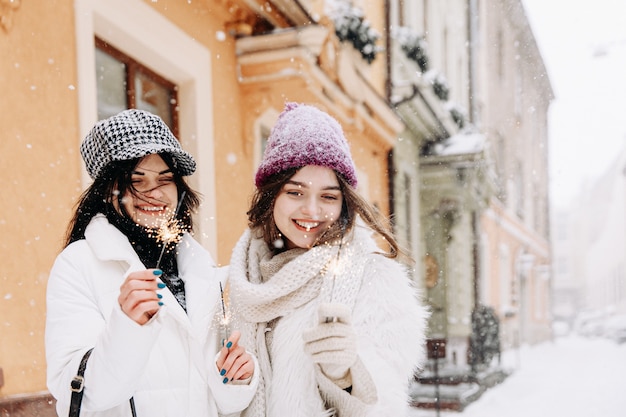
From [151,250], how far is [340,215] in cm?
40

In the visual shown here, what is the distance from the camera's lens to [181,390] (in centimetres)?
98

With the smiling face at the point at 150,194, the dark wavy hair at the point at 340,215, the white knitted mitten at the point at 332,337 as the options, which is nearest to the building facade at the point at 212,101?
the dark wavy hair at the point at 340,215

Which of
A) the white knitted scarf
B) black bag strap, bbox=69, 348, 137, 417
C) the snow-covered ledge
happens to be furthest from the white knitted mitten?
the snow-covered ledge

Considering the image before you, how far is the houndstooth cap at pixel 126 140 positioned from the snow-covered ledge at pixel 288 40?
961mm

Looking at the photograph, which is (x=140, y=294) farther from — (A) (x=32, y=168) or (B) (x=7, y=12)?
(B) (x=7, y=12)

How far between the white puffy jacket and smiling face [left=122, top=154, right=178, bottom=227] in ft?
0.18

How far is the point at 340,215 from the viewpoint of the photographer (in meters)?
1.14

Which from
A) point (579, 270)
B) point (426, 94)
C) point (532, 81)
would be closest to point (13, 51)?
point (532, 81)

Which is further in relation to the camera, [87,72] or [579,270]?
[579,270]

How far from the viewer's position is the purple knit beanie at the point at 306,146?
3.53 ft

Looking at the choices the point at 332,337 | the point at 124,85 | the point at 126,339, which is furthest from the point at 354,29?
the point at 126,339

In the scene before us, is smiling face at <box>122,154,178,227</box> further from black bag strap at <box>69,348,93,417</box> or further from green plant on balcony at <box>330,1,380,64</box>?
green plant on balcony at <box>330,1,380,64</box>

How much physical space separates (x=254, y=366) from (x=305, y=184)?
38cm

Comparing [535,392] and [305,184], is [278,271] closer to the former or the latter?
[305,184]
